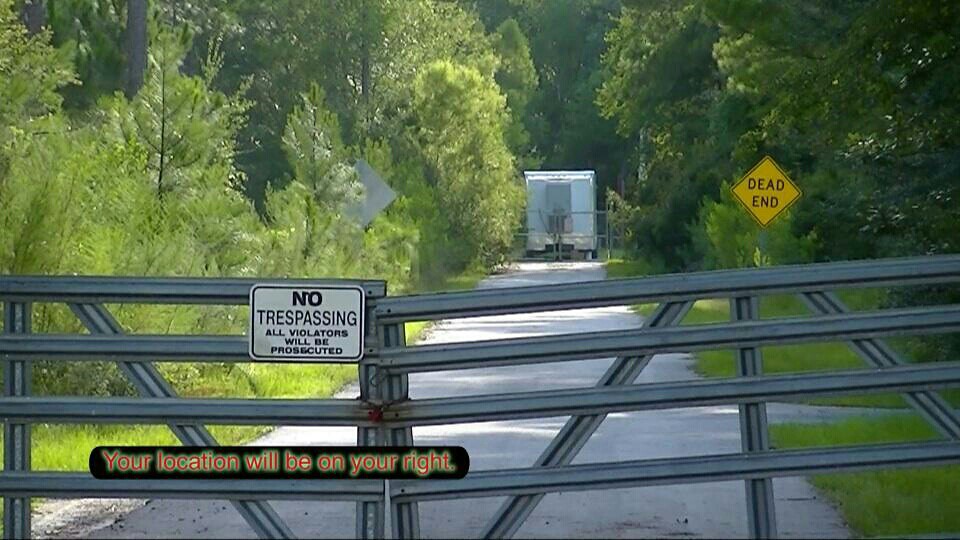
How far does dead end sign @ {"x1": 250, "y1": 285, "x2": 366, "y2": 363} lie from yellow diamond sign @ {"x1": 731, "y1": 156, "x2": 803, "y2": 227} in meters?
23.9

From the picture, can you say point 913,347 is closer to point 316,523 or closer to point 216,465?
point 316,523

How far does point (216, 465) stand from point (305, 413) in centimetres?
45

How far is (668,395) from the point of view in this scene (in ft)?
26.3

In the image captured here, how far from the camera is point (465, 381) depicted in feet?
73.7

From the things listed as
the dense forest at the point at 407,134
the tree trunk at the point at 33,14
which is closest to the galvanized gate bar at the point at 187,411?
the dense forest at the point at 407,134

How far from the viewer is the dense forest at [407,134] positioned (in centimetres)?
1731

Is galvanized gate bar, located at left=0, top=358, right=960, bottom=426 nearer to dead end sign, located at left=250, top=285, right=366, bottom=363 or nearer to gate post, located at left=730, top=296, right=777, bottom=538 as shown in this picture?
gate post, located at left=730, top=296, right=777, bottom=538

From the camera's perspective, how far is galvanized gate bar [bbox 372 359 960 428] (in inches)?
312

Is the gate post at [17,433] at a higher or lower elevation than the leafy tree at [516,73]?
lower

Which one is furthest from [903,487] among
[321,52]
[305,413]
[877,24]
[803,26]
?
[321,52]

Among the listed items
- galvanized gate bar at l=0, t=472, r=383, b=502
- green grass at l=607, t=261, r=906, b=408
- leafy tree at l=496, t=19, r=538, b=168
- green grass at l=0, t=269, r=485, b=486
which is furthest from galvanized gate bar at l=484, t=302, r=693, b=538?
leafy tree at l=496, t=19, r=538, b=168

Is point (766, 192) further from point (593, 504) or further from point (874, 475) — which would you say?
point (593, 504)
